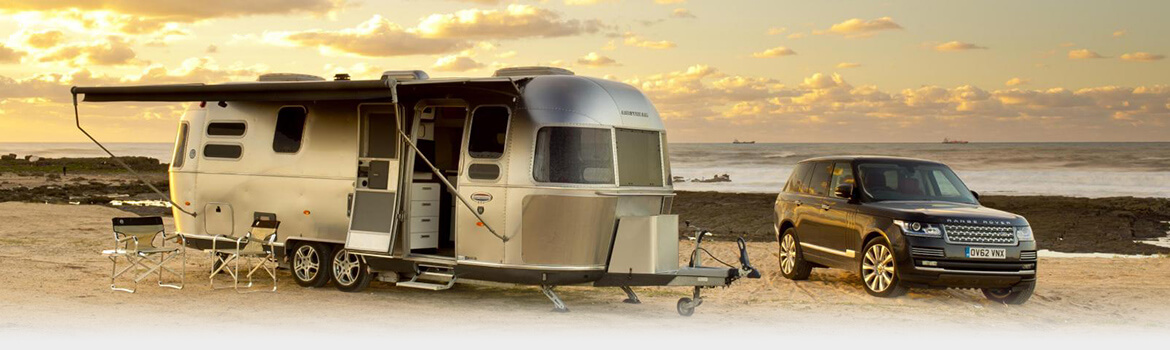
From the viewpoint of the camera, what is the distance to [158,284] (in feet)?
46.8

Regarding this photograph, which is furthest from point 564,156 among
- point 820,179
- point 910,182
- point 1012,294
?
point 1012,294

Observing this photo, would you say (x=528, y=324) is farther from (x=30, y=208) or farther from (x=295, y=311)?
(x=30, y=208)

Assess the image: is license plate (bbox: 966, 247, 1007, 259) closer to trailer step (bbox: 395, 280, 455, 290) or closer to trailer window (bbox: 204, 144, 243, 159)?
trailer step (bbox: 395, 280, 455, 290)

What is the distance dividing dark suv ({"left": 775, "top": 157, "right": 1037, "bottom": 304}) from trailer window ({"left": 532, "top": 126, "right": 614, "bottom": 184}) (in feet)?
12.9

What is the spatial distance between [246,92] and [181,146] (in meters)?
2.36

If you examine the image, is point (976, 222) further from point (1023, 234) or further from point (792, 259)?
point (792, 259)

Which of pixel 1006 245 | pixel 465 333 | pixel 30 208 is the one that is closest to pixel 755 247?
pixel 1006 245

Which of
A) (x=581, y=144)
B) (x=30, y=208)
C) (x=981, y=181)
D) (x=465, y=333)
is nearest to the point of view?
(x=465, y=333)

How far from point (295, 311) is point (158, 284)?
3149 mm

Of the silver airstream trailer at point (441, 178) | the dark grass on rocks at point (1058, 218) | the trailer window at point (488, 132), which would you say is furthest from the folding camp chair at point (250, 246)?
the dark grass on rocks at point (1058, 218)

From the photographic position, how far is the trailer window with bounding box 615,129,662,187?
12.1m

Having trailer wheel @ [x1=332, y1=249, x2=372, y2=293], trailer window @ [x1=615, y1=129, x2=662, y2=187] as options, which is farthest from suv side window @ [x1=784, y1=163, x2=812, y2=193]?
trailer wheel @ [x1=332, y1=249, x2=372, y2=293]

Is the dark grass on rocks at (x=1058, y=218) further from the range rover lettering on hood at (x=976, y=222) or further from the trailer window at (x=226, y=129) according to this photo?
the trailer window at (x=226, y=129)

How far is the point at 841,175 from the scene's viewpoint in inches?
597
